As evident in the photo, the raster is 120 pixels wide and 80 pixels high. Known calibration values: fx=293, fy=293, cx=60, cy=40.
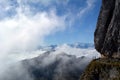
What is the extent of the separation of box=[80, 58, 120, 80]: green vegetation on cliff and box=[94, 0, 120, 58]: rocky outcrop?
308cm

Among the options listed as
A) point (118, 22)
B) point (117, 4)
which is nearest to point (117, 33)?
point (118, 22)

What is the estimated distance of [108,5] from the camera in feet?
380

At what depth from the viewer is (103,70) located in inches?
4459

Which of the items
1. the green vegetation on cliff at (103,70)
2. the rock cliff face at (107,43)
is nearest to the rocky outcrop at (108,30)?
the rock cliff face at (107,43)

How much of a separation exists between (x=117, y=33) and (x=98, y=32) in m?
15.6

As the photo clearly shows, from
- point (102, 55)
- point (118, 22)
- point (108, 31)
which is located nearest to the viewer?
point (118, 22)

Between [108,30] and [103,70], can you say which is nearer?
[108,30]

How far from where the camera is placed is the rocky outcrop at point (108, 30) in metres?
105

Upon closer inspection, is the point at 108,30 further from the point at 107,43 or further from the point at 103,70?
the point at 103,70

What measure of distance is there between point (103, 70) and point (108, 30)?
1562 centimetres

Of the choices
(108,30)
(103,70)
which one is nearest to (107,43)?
(108,30)

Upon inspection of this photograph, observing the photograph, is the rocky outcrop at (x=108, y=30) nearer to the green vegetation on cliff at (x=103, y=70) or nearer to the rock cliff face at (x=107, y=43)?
the rock cliff face at (x=107, y=43)

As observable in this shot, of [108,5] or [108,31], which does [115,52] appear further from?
[108,5]

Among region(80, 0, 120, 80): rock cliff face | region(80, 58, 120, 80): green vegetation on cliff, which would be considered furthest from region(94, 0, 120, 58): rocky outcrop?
region(80, 58, 120, 80): green vegetation on cliff
